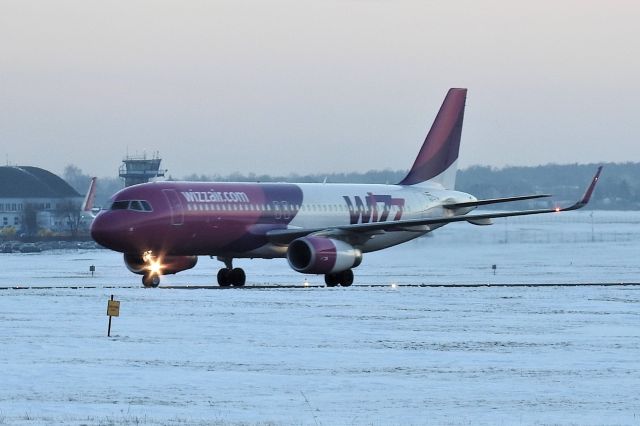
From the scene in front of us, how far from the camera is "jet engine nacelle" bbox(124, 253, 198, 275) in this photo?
5294 centimetres

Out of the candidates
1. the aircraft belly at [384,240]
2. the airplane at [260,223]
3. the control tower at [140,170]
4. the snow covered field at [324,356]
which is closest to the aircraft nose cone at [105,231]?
the airplane at [260,223]

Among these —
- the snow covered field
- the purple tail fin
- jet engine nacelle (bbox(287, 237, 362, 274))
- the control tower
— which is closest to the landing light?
the snow covered field

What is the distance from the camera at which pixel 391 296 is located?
4809 cm

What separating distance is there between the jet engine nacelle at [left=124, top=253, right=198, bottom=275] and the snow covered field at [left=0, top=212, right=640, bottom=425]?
214cm

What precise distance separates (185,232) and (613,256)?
44613 mm

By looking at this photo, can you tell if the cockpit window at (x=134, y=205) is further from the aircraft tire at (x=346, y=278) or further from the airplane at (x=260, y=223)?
the aircraft tire at (x=346, y=278)

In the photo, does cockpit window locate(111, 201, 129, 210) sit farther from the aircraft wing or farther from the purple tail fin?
the purple tail fin

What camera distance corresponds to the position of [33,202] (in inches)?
7288

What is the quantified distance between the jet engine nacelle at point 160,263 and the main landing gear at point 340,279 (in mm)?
5399

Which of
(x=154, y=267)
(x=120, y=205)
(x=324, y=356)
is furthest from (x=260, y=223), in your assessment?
(x=324, y=356)

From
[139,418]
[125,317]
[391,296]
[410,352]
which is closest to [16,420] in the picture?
[139,418]

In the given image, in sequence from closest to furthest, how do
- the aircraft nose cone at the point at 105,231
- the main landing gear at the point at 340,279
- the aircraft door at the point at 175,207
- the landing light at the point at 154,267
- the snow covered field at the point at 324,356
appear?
the snow covered field at the point at 324,356, the aircraft nose cone at the point at 105,231, the aircraft door at the point at 175,207, the landing light at the point at 154,267, the main landing gear at the point at 340,279

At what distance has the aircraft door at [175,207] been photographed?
51625 mm

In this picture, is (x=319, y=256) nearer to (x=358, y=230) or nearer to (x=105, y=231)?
(x=358, y=230)
